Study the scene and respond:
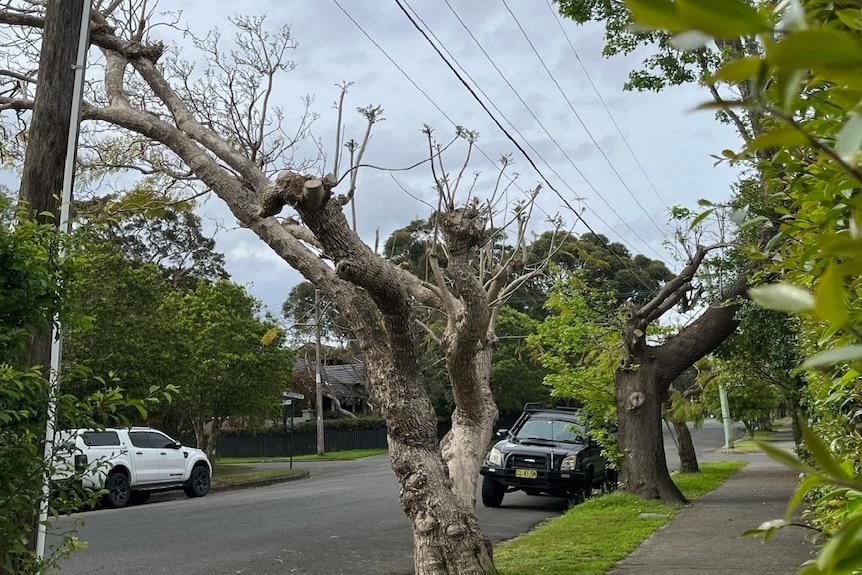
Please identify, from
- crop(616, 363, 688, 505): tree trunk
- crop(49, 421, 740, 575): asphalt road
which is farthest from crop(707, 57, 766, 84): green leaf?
crop(616, 363, 688, 505): tree trunk

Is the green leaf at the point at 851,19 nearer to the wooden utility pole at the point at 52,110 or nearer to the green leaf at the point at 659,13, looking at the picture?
the green leaf at the point at 659,13

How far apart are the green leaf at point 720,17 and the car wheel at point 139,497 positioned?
20355 mm

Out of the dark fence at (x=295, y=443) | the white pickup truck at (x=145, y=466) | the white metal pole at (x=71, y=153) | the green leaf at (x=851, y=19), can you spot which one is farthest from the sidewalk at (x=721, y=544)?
the dark fence at (x=295, y=443)

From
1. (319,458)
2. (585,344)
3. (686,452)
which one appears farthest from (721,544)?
(319,458)

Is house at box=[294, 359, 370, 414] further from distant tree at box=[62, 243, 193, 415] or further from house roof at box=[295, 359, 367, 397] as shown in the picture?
distant tree at box=[62, 243, 193, 415]

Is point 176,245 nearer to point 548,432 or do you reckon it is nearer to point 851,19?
point 548,432

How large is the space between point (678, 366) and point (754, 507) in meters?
2.53

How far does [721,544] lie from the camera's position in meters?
9.65

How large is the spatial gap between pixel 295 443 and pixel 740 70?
141 ft

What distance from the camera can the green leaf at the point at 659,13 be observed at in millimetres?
736

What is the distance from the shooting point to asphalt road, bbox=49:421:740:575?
9.95 m

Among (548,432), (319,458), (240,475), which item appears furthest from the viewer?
(319,458)

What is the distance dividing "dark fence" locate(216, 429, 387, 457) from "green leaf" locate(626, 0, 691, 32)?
41.3 metres

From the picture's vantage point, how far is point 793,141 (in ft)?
2.87
